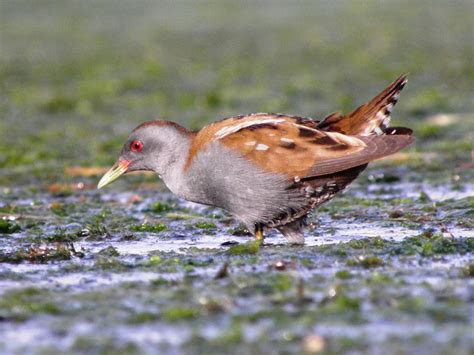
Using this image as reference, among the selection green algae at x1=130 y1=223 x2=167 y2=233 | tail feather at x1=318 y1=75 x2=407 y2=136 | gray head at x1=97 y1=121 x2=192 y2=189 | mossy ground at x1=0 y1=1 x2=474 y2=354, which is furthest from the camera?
green algae at x1=130 y1=223 x2=167 y2=233

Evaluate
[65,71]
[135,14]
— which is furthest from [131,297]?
[135,14]

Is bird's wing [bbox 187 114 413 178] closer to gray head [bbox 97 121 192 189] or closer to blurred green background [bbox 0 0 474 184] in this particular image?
gray head [bbox 97 121 192 189]

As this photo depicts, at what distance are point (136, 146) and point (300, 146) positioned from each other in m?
1.51

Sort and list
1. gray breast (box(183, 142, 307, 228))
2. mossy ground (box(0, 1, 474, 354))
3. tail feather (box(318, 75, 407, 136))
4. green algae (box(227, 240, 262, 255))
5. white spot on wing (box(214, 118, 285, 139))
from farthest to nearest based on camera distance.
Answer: tail feather (box(318, 75, 407, 136)) → white spot on wing (box(214, 118, 285, 139)) → gray breast (box(183, 142, 307, 228)) → green algae (box(227, 240, 262, 255)) → mossy ground (box(0, 1, 474, 354))

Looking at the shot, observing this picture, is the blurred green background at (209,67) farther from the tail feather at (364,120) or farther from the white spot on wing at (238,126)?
the white spot on wing at (238,126)

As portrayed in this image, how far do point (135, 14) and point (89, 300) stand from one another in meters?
20.9

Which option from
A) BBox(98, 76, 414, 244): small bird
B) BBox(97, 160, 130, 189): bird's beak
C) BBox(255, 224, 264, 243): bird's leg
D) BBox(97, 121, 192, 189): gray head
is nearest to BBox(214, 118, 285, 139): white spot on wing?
BBox(98, 76, 414, 244): small bird

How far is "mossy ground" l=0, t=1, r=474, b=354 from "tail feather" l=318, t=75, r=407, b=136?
0.85 m

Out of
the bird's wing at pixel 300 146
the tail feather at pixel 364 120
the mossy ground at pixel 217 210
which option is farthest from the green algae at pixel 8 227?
the tail feather at pixel 364 120

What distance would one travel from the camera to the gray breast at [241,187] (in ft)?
26.1

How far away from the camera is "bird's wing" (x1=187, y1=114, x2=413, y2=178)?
7883 mm

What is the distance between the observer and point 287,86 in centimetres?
1753

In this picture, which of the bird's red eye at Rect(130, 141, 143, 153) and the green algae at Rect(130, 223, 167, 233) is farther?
the green algae at Rect(130, 223, 167, 233)

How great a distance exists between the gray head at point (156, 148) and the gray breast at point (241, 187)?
32 centimetres
